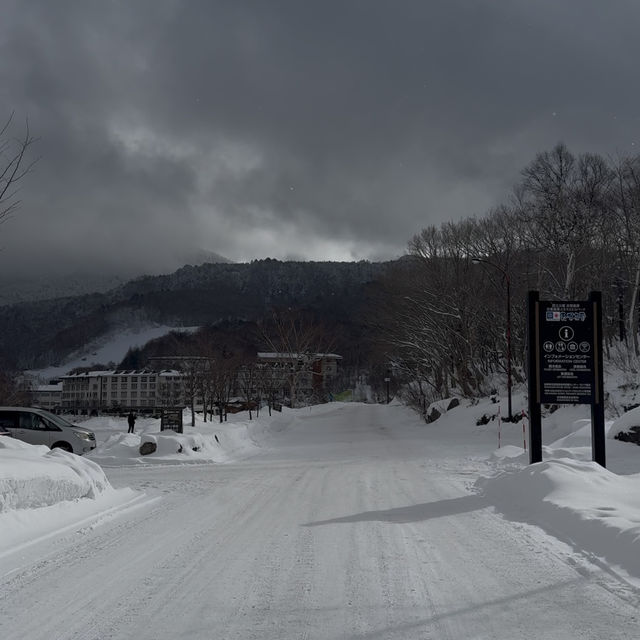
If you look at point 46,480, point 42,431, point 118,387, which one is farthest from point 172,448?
point 118,387

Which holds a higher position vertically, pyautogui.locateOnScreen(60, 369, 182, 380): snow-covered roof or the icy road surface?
the icy road surface

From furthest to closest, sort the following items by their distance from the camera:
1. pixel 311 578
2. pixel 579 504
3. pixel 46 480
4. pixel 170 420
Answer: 1. pixel 170 420
2. pixel 46 480
3. pixel 579 504
4. pixel 311 578

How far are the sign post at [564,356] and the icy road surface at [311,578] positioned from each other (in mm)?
3606

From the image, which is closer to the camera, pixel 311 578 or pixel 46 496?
pixel 311 578

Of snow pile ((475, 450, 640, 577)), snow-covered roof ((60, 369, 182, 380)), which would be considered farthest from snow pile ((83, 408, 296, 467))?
snow-covered roof ((60, 369, 182, 380))

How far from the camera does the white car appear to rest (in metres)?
22.8

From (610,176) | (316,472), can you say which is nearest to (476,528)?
(316,472)

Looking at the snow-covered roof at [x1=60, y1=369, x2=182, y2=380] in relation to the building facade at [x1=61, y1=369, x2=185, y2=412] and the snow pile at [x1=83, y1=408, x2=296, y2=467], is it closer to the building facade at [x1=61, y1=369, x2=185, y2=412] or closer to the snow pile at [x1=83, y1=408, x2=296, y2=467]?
the building facade at [x1=61, y1=369, x2=185, y2=412]

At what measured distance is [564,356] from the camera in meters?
14.5

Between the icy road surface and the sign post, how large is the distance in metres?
3.61

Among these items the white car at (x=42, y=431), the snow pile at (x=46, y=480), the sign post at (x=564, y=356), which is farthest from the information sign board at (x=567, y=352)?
the white car at (x=42, y=431)

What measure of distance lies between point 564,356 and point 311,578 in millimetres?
9854

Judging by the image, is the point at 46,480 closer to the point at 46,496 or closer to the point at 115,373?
the point at 46,496

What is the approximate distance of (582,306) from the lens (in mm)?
14727
